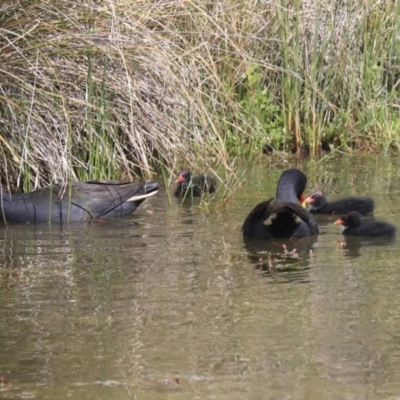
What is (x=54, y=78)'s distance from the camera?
31.4 ft

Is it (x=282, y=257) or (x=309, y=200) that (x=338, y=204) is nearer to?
(x=309, y=200)

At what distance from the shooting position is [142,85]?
10.0 metres

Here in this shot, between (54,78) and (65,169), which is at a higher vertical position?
(54,78)

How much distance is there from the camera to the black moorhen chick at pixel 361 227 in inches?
325

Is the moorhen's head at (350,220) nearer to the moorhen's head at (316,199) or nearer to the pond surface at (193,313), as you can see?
the pond surface at (193,313)

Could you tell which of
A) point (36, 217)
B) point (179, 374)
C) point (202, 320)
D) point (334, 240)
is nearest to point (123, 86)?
Result: point (36, 217)

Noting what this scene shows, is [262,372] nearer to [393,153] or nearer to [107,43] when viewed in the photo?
[107,43]

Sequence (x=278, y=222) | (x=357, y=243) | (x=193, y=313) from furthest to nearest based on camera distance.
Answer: (x=278, y=222)
(x=357, y=243)
(x=193, y=313)

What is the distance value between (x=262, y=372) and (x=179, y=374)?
0.35 m

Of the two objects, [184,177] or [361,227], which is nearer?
[361,227]

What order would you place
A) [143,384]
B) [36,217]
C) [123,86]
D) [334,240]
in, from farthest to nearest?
[123,86]
[36,217]
[334,240]
[143,384]

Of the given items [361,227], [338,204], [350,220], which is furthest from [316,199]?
[361,227]

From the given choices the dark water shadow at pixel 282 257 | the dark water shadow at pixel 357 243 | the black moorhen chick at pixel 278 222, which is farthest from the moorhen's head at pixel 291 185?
the dark water shadow at pixel 357 243

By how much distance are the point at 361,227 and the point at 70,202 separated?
226cm
